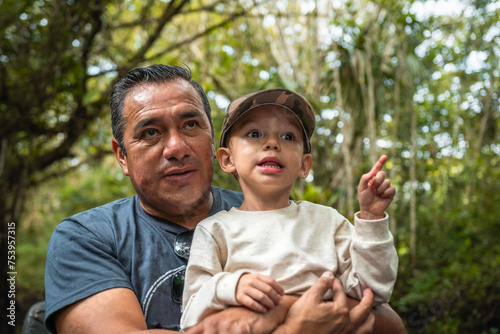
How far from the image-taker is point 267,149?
1.52 metres

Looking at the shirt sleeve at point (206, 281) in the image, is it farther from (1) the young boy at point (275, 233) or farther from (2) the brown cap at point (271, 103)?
(2) the brown cap at point (271, 103)

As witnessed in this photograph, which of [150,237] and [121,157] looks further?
[121,157]

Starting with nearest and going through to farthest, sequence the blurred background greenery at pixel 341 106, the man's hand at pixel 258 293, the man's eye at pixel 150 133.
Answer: the man's hand at pixel 258 293 → the man's eye at pixel 150 133 → the blurred background greenery at pixel 341 106

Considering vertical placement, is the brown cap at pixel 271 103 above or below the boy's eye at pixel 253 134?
above

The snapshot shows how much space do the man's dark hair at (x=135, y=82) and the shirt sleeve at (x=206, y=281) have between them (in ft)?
2.44

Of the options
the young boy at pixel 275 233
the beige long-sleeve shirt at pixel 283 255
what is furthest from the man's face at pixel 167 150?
the beige long-sleeve shirt at pixel 283 255

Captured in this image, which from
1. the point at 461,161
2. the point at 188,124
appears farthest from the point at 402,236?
the point at 188,124

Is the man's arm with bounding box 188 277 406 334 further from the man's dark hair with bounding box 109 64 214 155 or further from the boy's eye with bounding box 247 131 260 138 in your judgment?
the man's dark hair with bounding box 109 64 214 155

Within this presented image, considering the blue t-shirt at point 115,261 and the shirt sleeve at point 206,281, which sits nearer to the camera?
the shirt sleeve at point 206,281

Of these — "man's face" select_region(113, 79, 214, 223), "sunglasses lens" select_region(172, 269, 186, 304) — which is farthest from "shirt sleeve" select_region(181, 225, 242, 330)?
"man's face" select_region(113, 79, 214, 223)

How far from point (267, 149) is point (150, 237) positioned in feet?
2.19

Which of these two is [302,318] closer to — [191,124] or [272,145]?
[272,145]

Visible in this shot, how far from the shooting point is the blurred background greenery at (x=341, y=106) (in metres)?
6.24

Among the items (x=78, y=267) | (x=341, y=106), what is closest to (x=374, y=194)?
(x=78, y=267)
